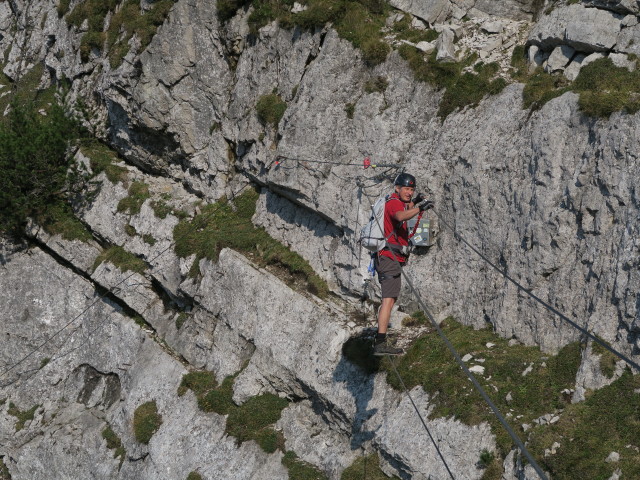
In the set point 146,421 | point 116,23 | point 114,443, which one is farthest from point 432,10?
point 114,443

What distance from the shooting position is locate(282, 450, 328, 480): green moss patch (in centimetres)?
1703

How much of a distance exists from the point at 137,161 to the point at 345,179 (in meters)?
11.3

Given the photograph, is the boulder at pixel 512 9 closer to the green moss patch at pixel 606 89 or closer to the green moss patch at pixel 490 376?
the green moss patch at pixel 606 89

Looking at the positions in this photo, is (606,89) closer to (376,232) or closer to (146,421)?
(376,232)

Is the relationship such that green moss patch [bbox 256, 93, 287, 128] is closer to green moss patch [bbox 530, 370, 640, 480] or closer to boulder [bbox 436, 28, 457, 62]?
boulder [bbox 436, 28, 457, 62]

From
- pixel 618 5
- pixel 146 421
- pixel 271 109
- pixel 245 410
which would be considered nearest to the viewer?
pixel 618 5

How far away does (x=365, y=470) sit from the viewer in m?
15.8

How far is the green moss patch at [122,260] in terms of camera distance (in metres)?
24.7

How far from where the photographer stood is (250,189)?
78.1 feet

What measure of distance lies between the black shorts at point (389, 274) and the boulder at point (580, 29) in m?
7.80

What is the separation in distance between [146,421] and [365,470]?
830 cm

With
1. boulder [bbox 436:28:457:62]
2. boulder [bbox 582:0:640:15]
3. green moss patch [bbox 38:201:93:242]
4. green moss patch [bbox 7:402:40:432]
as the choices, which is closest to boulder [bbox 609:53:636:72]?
boulder [bbox 582:0:640:15]

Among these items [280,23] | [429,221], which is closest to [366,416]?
[429,221]

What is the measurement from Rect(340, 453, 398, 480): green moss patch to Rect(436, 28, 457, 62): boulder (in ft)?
35.0
